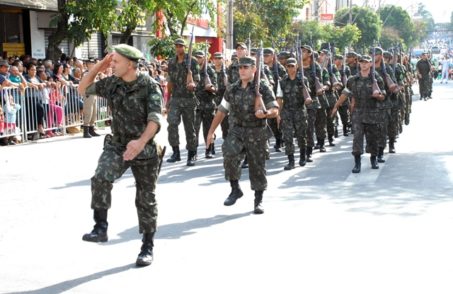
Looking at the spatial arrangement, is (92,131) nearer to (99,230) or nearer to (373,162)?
(373,162)

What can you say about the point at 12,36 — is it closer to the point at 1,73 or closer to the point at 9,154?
the point at 1,73

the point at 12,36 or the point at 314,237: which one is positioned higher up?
the point at 12,36

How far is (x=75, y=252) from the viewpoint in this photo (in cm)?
648

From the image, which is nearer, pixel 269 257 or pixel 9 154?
pixel 269 257

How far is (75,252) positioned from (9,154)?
7.01 meters

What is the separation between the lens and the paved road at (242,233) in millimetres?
5605

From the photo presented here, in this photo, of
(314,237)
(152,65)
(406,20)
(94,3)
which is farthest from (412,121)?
(406,20)

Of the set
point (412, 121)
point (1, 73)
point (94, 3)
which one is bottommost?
point (412, 121)

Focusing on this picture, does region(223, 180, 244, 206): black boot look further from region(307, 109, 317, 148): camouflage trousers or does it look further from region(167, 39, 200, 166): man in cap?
region(307, 109, 317, 148): camouflage trousers

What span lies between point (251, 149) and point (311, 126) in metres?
4.61

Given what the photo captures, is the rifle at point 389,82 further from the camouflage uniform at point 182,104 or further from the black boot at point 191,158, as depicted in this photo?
the black boot at point 191,158

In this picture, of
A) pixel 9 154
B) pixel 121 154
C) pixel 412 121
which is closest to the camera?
pixel 121 154

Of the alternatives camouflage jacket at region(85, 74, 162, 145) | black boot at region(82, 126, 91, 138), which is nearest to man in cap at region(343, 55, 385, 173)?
camouflage jacket at region(85, 74, 162, 145)

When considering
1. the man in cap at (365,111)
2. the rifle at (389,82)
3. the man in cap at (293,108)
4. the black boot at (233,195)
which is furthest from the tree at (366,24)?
the black boot at (233,195)
